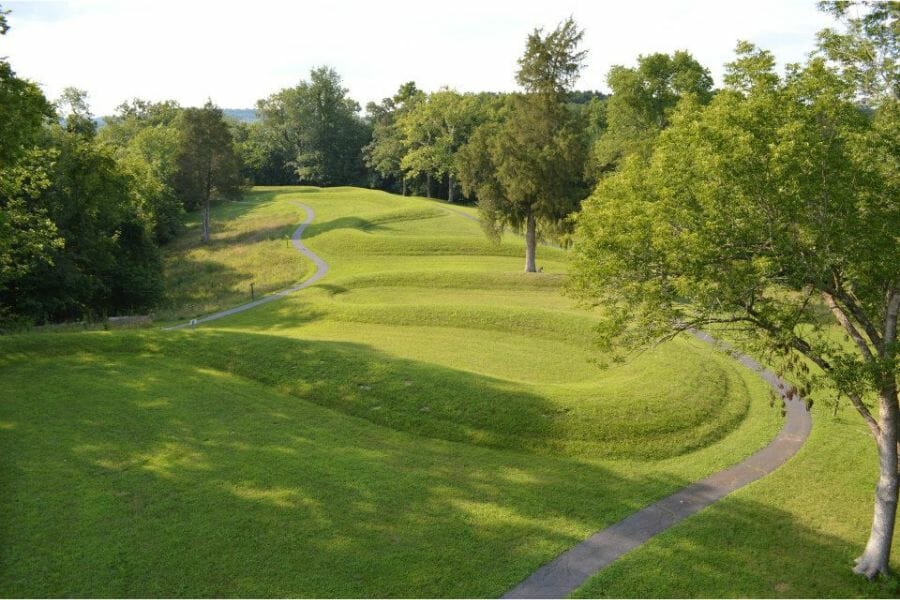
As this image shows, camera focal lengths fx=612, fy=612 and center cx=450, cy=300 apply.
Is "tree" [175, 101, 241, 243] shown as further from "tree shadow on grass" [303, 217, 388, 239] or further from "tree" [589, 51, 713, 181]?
"tree" [589, 51, 713, 181]

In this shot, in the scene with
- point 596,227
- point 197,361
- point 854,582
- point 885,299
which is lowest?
point 854,582

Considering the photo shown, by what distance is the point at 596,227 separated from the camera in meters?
17.6

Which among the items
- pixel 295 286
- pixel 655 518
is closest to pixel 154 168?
pixel 295 286

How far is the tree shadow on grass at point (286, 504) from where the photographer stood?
1442cm

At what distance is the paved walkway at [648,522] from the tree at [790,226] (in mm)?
2310

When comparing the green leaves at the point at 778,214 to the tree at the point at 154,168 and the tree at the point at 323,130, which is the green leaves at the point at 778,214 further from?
the tree at the point at 323,130

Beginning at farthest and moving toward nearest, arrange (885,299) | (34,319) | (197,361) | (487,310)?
1. (34,319)
2. (487,310)
3. (197,361)
4. (885,299)

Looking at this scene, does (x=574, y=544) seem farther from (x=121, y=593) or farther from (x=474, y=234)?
(x=474, y=234)

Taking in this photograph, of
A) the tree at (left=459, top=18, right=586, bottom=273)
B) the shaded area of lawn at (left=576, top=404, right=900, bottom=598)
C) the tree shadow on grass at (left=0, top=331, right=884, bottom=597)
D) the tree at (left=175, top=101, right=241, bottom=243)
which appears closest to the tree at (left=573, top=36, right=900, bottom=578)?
the shaded area of lawn at (left=576, top=404, right=900, bottom=598)

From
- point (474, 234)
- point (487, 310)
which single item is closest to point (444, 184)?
point (474, 234)

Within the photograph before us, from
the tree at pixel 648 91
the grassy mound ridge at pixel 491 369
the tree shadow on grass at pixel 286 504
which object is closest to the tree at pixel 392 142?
the tree at pixel 648 91

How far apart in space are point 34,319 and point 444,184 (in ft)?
246

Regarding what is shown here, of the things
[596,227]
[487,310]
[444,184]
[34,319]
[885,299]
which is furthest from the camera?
[444,184]

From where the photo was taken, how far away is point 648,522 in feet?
56.9
